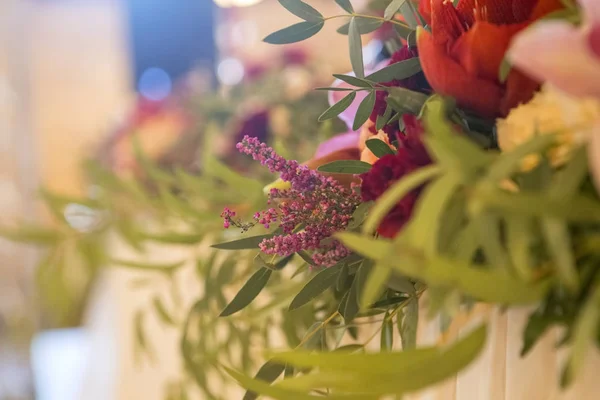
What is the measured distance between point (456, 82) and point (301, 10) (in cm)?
11

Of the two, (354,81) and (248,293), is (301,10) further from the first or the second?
(248,293)

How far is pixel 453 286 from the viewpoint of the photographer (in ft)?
0.57

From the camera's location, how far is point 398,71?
0.30m

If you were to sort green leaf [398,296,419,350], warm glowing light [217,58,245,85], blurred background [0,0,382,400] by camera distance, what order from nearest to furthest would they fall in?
green leaf [398,296,419,350] → blurred background [0,0,382,400] → warm glowing light [217,58,245,85]

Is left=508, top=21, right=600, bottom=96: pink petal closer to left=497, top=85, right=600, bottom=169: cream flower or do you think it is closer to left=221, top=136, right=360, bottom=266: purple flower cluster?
left=497, top=85, right=600, bottom=169: cream flower

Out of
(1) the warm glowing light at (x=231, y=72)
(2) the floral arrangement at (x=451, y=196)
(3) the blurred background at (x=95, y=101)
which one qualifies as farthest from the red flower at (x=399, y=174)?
(1) the warm glowing light at (x=231, y=72)

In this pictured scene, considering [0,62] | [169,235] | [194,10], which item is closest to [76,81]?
[194,10]

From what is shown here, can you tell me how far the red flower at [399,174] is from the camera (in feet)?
0.77

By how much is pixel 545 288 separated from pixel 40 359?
1.69 metres

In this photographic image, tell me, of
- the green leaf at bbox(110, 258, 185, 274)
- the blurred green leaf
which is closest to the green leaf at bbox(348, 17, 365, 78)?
the green leaf at bbox(110, 258, 185, 274)

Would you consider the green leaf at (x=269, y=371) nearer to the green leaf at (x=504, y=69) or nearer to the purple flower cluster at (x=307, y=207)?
the purple flower cluster at (x=307, y=207)

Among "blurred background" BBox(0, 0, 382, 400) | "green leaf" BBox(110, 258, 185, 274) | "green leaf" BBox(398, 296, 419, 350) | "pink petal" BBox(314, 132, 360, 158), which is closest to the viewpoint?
"green leaf" BBox(398, 296, 419, 350)

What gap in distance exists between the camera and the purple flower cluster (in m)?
0.29

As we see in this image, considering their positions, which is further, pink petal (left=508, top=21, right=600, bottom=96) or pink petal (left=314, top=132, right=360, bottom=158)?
pink petal (left=314, top=132, right=360, bottom=158)
